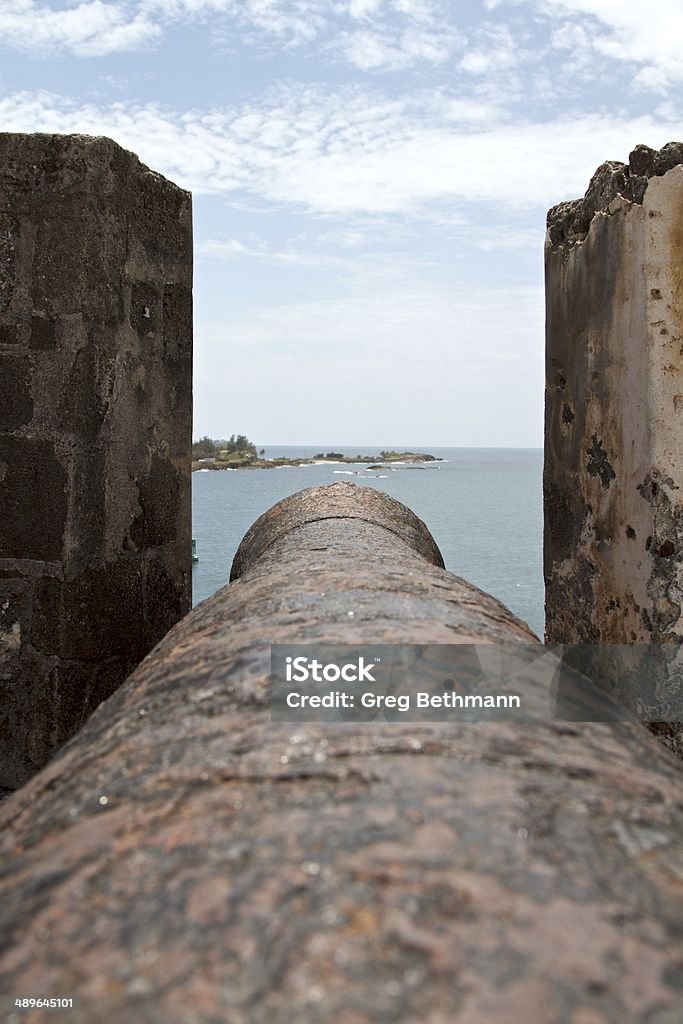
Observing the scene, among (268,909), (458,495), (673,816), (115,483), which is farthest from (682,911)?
(458,495)

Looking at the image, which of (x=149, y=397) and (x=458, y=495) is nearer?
(x=149, y=397)

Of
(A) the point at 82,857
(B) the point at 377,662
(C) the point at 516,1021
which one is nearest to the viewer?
(C) the point at 516,1021

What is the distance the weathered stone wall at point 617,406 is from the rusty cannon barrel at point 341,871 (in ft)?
5.47

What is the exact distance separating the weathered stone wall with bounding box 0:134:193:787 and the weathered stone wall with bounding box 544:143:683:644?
1362mm

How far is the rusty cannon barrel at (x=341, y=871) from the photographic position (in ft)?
1.99

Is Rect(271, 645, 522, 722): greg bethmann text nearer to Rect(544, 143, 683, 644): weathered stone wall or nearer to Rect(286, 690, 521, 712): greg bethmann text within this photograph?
Rect(286, 690, 521, 712): greg bethmann text

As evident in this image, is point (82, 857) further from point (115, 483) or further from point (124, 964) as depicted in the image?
point (115, 483)

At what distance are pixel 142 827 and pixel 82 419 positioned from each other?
218 centimetres

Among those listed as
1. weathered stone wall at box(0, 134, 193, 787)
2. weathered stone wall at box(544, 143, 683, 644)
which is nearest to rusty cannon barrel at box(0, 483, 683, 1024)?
weathered stone wall at box(544, 143, 683, 644)

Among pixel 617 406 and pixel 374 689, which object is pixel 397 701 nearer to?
pixel 374 689

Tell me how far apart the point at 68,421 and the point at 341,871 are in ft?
7.71

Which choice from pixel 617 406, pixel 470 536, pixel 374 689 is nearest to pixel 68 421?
pixel 617 406

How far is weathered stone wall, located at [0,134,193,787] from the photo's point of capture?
278 centimetres

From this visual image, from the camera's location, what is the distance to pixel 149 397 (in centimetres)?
298
